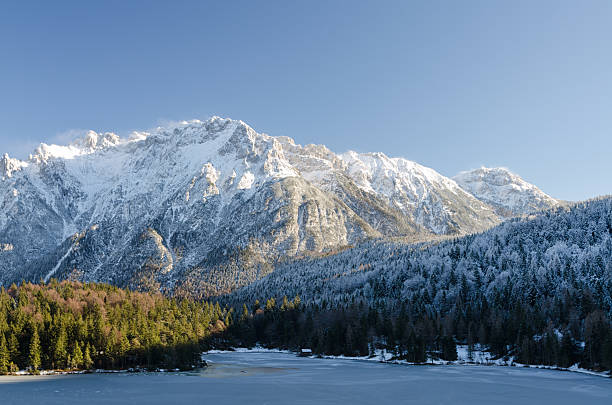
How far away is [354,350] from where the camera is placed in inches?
6329

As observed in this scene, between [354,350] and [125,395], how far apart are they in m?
96.9

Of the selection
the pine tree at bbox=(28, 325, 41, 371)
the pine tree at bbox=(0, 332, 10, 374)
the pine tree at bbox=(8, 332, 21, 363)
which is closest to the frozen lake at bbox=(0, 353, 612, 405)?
the pine tree at bbox=(28, 325, 41, 371)

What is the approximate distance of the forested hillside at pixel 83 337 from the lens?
11256cm

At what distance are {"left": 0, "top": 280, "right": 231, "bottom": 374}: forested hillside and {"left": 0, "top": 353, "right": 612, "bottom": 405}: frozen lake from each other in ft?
28.3

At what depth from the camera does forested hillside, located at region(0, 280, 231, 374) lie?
4431 inches

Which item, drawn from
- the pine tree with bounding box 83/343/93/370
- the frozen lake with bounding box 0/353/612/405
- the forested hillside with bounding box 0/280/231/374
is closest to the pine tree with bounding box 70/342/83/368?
the forested hillside with bounding box 0/280/231/374

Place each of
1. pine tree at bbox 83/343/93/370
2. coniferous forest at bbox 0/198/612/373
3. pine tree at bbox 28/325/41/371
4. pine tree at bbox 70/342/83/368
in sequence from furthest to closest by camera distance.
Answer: coniferous forest at bbox 0/198/612/373, pine tree at bbox 83/343/93/370, pine tree at bbox 70/342/83/368, pine tree at bbox 28/325/41/371

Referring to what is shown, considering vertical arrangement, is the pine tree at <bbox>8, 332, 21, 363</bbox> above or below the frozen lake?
above

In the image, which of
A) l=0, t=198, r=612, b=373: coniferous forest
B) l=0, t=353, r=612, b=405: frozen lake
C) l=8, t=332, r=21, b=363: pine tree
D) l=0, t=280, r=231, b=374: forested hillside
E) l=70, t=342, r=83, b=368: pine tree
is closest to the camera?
l=0, t=353, r=612, b=405: frozen lake

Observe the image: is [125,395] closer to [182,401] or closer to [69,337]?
[182,401]

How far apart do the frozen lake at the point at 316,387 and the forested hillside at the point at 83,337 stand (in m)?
8.62

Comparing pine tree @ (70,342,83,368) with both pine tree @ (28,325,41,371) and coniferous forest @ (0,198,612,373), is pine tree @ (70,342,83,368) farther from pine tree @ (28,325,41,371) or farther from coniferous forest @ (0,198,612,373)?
pine tree @ (28,325,41,371)

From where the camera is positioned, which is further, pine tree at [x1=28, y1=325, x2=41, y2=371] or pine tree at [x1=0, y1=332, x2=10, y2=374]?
pine tree at [x1=28, y1=325, x2=41, y2=371]

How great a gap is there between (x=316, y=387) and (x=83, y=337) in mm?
65710
